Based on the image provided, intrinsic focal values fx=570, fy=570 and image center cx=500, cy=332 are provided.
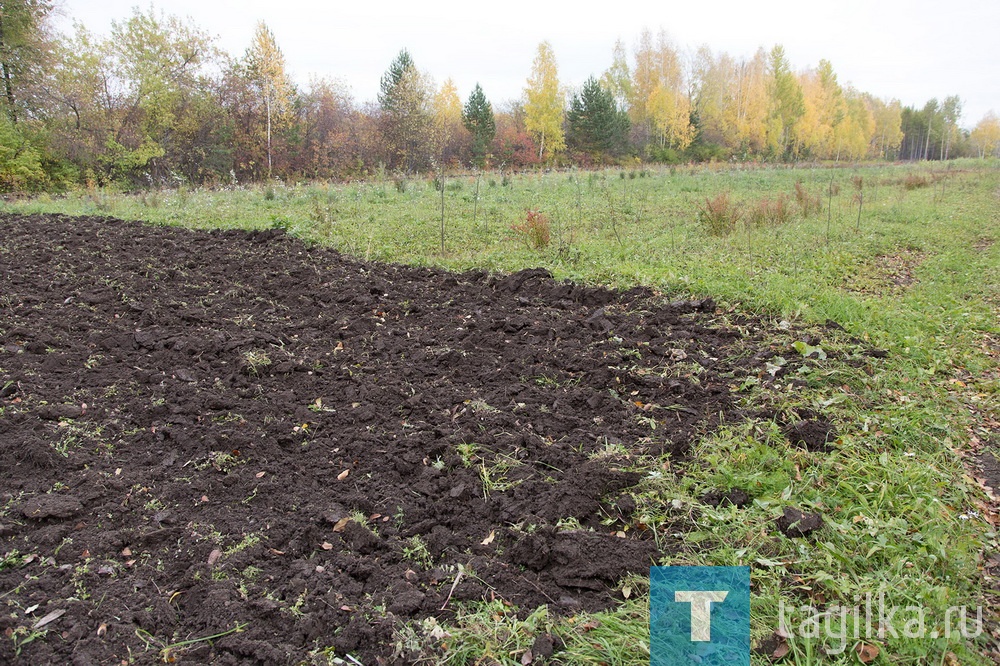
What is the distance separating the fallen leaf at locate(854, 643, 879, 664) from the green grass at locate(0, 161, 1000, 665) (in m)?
0.03

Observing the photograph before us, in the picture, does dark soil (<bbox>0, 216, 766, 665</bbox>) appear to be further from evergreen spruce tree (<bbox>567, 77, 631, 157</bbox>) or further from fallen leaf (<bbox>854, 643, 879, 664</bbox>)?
evergreen spruce tree (<bbox>567, 77, 631, 157</bbox>)

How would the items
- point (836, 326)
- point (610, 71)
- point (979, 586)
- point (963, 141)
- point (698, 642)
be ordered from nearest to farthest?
point (698, 642), point (979, 586), point (836, 326), point (610, 71), point (963, 141)

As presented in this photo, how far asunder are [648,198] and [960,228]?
5.92 m

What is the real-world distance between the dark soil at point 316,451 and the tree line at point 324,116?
18.3 feet

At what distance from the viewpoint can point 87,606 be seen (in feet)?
7.14

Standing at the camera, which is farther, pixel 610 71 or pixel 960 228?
pixel 610 71

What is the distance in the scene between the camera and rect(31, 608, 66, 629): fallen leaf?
2070 millimetres

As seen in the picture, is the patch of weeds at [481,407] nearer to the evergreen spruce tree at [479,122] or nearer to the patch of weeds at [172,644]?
the patch of weeds at [172,644]

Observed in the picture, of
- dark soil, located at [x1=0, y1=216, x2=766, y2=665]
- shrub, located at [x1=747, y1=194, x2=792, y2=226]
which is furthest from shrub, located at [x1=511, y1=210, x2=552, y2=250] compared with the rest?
shrub, located at [x1=747, y1=194, x2=792, y2=226]

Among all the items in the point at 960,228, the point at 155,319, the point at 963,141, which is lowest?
the point at 155,319

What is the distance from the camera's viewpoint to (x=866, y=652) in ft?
6.55

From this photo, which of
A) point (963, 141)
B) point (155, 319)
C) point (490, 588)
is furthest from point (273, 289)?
point (963, 141)

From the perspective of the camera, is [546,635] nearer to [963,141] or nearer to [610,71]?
[610,71]

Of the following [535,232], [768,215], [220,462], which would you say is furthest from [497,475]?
[768,215]
